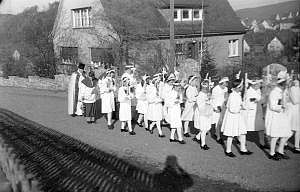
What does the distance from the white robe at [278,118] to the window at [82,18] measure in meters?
11.1

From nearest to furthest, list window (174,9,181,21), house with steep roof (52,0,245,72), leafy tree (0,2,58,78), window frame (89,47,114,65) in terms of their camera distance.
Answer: window frame (89,47,114,65)
house with steep roof (52,0,245,72)
leafy tree (0,2,58,78)
window (174,9,181,21)

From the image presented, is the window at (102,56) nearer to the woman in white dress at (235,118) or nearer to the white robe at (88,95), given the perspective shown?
the white robe at (88,95)

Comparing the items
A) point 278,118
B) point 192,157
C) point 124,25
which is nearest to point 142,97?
point 192,157

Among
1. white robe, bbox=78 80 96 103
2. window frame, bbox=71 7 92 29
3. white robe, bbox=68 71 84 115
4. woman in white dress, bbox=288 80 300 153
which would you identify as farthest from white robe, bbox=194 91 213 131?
window frame, bbox=71 7 92 29

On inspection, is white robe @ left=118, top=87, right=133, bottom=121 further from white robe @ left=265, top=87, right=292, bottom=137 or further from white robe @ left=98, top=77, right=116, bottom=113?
white robe @ left=265, top=87, right=292, bottom=137

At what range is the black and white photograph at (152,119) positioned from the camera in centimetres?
516

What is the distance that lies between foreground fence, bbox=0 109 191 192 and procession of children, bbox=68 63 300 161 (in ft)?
4.51

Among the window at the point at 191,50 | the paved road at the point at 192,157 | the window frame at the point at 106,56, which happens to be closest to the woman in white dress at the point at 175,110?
the paved road at the point at 192,157

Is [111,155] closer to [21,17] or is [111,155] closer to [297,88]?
[297,88]

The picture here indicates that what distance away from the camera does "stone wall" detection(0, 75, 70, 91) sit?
15.1 meters

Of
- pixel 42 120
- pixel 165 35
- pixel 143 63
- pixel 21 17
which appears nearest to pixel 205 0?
pixel 165 35

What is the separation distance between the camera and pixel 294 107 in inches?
228

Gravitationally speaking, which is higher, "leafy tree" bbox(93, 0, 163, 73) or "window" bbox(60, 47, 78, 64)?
"leafy tree" bbox(93, 0, 163, 73)

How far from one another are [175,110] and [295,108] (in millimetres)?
2322
